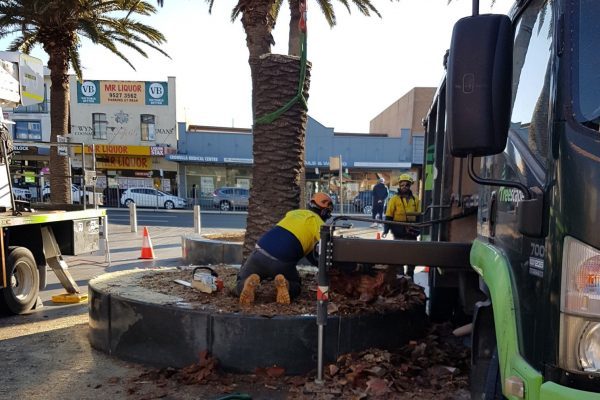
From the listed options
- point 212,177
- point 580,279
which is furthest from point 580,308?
point 212,177

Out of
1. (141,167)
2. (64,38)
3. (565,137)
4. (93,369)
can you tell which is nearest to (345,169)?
(141,167)

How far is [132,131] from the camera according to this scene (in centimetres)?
3538

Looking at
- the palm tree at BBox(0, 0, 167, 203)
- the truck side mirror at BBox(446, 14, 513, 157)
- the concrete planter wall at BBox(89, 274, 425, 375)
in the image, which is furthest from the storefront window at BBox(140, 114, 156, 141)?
the truck side mirror at BBox(446, 14, 513, 157)

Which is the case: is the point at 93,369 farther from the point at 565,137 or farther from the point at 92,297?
the point at 565,137

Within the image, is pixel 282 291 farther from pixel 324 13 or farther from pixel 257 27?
pixel 324 13

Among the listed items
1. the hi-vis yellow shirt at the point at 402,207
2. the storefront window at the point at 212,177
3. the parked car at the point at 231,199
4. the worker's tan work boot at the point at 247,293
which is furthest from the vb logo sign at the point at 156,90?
the worker's tan work boot at the point at 247,293

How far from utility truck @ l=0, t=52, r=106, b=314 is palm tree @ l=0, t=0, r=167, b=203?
4.48 metres

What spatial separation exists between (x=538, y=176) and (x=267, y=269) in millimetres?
3218

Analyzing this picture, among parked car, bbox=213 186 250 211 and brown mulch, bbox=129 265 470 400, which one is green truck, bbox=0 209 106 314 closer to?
brown mulch, bbox=129 265 470 400

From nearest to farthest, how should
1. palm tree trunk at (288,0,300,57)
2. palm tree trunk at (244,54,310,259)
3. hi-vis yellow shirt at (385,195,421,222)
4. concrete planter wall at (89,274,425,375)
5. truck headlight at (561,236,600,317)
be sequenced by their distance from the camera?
truck headlight at (561,236,600,317) → concrete planter wall at (89,274,425,375) → palm tree trunk at (244,54,310,259) → hi-vis yellow shirt at (385,195,421,222) → palm tree trunk at (288,0,300,57)

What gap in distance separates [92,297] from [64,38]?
10110mm

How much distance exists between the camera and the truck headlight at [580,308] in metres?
1.54

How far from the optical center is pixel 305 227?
465 cm

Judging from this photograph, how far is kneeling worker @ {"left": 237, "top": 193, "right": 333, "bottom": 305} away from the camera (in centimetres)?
460
